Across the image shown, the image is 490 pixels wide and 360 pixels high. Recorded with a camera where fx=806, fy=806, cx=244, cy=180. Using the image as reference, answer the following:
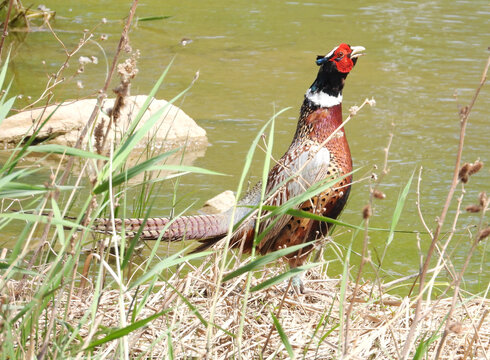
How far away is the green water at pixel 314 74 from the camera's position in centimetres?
580

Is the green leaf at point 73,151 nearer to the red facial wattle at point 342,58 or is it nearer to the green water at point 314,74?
the red facial wattle at point 342,58

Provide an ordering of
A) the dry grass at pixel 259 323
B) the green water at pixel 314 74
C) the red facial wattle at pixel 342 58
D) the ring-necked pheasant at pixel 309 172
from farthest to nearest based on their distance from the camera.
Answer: the green water at pixel 314 74 → the red facial wattle at pixel 342 58 → the ring-necked pheasant at pixel 309 172 → the dry grass at pixel 259 323

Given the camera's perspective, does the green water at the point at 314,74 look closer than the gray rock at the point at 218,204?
No

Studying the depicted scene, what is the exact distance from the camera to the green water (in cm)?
580

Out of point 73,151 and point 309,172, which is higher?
point 73,151

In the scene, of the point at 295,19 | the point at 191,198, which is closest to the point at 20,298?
the point at 191,198

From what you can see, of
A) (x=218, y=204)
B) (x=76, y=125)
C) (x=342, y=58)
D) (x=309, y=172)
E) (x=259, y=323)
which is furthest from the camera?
(x=76, y=125)

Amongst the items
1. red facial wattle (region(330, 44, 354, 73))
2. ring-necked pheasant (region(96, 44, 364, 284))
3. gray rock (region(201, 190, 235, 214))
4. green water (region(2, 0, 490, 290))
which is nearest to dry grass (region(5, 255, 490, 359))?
ring-necked pheasant (region(96, 44, 364, 284))

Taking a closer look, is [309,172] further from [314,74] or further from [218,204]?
[314,74]

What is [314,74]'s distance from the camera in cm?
851

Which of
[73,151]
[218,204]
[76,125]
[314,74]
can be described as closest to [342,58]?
[218,204]

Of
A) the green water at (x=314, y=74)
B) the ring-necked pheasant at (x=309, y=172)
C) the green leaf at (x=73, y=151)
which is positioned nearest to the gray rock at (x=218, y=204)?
the green water at (x=314, y=74)

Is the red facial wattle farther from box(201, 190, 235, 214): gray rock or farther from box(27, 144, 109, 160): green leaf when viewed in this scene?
box(27, 144, 109, 160): green leaf

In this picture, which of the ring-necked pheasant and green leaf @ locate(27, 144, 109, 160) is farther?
the ring-necked pheasant
